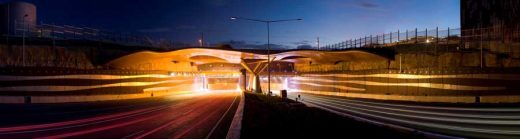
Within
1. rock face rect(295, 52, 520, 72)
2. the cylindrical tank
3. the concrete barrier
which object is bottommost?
the concrete barrier

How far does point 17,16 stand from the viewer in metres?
49.5

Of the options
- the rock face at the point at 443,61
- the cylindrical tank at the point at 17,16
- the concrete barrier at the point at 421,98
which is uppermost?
the cylindrical tank at the point at 17,16

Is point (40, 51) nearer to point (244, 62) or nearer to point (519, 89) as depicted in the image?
point (519, 89)

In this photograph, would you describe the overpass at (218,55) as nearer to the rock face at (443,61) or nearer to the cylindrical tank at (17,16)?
the rock face at (443,61)

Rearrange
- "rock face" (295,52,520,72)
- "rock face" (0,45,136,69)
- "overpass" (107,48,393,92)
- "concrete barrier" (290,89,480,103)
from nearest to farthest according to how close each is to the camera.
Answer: "concrete barrier" (290,89,480,103), "rock face" (295,52,520,72), "rock face" (0,45,136,69), "overpass" (107,48,393,92)

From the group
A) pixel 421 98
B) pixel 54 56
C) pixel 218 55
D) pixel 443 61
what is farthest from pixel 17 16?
pixel 443 61

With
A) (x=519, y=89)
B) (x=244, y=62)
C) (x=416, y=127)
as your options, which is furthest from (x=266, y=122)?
(x=244, y=62)

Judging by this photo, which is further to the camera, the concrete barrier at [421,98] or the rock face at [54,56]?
the rock face at [54,56]

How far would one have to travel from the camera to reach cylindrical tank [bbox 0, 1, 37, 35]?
48500 millimetres

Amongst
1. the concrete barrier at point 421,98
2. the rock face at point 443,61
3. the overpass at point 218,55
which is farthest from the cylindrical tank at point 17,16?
the rock face at point 443,61

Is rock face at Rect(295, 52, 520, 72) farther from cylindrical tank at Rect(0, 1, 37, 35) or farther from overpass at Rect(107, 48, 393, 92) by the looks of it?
cylindrical tank at Rect(0, 1, 37, 35)

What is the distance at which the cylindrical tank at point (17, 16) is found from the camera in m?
48.5

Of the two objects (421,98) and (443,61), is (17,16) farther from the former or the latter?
(443,61)

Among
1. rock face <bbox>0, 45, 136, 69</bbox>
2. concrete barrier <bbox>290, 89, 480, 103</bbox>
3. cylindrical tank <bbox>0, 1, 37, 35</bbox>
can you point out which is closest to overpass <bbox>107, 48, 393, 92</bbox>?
rock face <bbox>0, 45, 136, 69</bbox>
